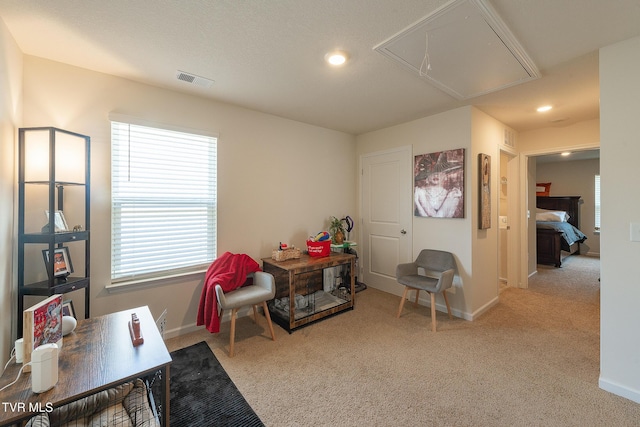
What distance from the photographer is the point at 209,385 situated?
1.96 metres

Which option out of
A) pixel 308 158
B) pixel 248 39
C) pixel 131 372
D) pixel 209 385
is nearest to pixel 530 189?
pixel 308 158

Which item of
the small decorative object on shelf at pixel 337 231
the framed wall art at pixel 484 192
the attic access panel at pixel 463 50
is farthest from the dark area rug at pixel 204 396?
the framed wall art at pixel 484 192

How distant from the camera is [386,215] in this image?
396 centimetres

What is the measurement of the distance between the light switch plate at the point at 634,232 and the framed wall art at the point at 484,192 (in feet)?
4.39

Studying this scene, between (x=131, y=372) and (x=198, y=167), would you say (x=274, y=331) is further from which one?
(x=198, y=167)

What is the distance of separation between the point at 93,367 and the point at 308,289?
2421mm

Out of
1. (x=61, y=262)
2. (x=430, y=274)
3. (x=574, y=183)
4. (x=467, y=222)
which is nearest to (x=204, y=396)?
(x=61, y=262)

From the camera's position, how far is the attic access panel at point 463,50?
5.24 feet

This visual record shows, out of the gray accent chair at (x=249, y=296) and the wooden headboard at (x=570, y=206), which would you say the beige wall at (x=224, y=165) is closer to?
the gray accent chair at (x=249, y=296)

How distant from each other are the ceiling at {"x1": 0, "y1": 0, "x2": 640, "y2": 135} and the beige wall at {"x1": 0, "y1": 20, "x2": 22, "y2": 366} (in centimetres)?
19

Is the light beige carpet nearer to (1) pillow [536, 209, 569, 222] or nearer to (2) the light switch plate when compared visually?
(2) the light switch plate

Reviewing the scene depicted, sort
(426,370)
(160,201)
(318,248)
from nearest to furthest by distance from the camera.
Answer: (426,370)
(160,201)
(318,248)

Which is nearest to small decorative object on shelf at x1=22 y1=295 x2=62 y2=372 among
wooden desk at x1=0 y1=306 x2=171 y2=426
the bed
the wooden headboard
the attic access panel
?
wooden desk at x1=0 y1=306 x2=171 y2=426

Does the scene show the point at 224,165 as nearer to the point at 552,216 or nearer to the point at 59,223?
the point at 59,223
